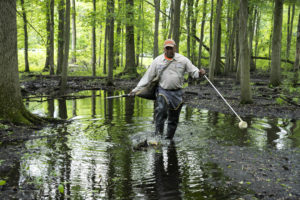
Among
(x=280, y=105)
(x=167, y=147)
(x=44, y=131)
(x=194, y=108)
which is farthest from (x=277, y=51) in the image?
(x=44, y=131)

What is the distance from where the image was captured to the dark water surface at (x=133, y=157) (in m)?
4.31

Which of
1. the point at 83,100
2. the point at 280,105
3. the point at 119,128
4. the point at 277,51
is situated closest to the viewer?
the point at 119,128

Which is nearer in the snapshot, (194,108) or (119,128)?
(119,128)

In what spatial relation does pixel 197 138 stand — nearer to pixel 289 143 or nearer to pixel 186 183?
pixel 289 143

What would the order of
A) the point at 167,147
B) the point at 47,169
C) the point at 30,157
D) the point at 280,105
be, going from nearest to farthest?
1. the point at 47,169
2. the point at 30,157
3. the point at 167,147
4. the point at 280,105

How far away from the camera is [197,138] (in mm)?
7516

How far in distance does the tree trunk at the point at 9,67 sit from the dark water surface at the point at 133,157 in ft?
3.01

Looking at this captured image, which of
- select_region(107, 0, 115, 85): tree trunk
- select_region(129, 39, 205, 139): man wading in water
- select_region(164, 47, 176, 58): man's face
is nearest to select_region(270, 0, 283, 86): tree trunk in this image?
select_region(107, 0, 115, 85): tree trunk

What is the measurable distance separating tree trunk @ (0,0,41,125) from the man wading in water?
11.3 ft

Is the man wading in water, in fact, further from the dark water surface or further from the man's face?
the dark water surface

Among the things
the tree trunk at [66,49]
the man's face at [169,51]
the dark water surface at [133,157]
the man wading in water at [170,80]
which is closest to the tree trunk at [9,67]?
the dark water surface at [133,157]

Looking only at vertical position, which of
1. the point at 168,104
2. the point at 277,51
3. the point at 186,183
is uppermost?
the point at 277,51

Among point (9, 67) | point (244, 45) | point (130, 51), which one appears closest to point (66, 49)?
point (9, 67)

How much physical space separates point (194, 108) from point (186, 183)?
8178 mm
